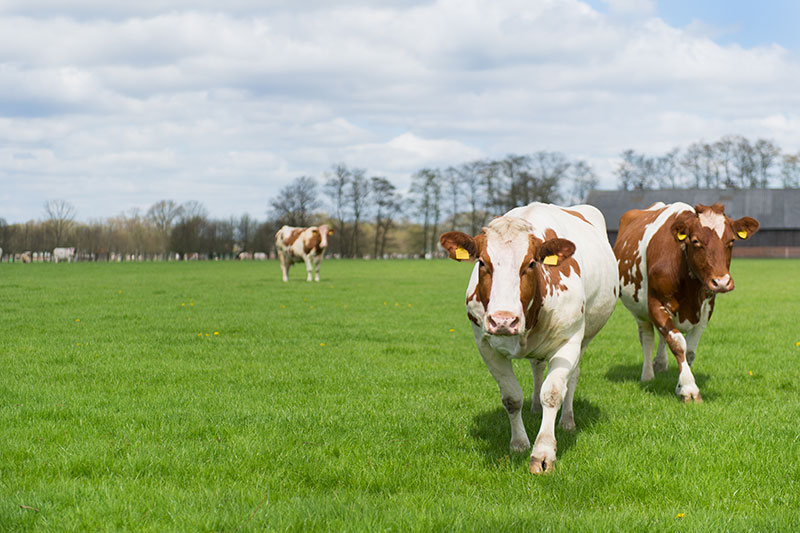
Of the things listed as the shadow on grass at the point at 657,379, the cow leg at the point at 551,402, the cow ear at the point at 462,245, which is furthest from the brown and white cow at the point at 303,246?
the cow ear at the point at 462,245

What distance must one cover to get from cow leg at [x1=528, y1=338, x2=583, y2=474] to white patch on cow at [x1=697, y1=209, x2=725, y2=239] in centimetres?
291

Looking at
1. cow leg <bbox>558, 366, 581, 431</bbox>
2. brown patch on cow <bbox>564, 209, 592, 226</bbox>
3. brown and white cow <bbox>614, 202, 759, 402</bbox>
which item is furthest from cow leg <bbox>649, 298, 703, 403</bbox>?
cow leg <bbox>558, 366, 581, 431</bbox>

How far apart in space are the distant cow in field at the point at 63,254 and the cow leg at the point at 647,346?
320 feet

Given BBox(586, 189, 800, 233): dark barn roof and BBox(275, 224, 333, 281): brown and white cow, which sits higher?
BBox(586, 189, 800, 233): dark barn roof

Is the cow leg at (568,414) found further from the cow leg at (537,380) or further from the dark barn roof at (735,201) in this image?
the dark barn roof at (735,201)

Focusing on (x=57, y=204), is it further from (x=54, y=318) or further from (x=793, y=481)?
(x=793, y=481)

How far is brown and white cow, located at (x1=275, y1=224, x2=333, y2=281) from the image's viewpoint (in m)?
31.0

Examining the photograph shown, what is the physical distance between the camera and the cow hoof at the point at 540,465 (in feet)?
16.9

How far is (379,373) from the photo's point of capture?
9.04 metres

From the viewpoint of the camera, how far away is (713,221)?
7.66 m

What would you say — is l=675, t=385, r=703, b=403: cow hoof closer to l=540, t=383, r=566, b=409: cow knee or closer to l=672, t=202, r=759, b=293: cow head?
l=672, t=202, r=759, b=293: cow head

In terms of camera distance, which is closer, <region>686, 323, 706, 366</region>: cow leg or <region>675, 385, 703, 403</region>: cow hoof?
<region>675, 385, 703, 403</region>: cow hoof

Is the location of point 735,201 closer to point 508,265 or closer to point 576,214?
point 576,214

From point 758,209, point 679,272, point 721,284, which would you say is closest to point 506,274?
point 721,284
